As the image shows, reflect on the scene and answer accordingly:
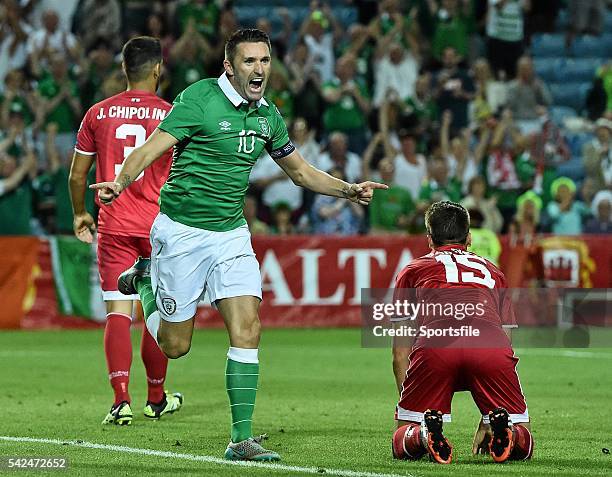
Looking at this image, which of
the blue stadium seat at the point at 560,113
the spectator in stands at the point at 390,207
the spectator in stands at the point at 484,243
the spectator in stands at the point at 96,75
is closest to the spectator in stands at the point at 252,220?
the spectator in stands at the point at 390,207

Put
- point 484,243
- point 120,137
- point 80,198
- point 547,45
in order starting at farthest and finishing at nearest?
point 547,45, point 484,243, point 120,137, point 80,198

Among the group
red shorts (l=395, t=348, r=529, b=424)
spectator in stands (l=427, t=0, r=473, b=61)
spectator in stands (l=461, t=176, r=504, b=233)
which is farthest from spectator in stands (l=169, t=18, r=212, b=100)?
red shorts (l=395, t=348, r=529, b=424)

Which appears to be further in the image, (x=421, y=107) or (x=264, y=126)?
(x=421, y=107)

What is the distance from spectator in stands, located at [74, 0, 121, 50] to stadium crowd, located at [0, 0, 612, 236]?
2cm

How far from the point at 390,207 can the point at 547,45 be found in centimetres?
701

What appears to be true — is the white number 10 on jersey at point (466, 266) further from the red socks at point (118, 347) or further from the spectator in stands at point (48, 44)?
the spectator in stands at point (48, 44)

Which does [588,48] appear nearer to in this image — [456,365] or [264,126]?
[264,126]

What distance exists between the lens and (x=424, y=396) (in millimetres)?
7465

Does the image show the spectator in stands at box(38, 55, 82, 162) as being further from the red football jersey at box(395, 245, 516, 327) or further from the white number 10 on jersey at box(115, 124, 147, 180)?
the red football jersey at box(395, 245, 516, 327)

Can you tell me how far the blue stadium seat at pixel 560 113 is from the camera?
23.4 m

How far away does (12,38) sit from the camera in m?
21.2

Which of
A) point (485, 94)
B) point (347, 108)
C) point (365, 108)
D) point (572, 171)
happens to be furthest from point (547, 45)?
point (347, 108)

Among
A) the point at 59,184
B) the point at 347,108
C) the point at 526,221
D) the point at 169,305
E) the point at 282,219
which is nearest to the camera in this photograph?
the point at 169,305

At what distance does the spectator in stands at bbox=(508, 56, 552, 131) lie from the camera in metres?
21.9
